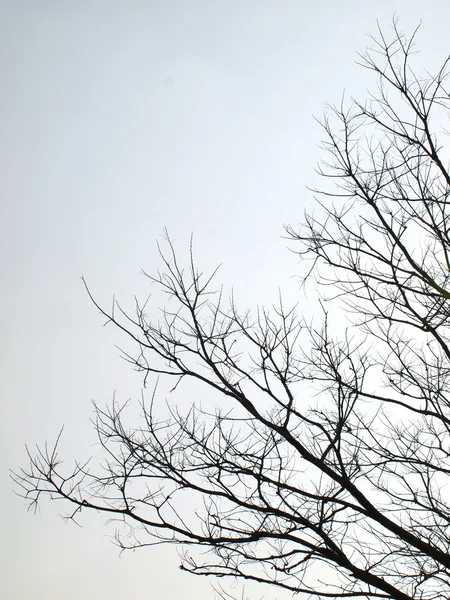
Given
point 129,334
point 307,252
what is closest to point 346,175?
point 307,252

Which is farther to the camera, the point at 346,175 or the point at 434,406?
the point at 346,175

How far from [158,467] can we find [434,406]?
91.1 inches

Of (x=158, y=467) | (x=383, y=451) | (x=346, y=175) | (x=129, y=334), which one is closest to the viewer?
(x=158, y=467)

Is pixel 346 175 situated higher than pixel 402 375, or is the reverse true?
pixel 346 175

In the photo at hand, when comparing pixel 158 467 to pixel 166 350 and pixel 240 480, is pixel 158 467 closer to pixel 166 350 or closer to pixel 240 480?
pixel 240 480

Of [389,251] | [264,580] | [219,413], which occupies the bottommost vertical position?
[264,580]

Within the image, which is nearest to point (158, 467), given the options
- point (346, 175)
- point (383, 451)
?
point (383, 451)

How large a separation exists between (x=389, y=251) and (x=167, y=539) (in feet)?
9.54

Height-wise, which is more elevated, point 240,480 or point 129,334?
point 129,334

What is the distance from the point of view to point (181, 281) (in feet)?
14.0

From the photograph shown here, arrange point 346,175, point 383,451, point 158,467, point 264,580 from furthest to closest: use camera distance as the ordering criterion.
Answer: point 346,175, point 383,451, point 158,467, point 264,580

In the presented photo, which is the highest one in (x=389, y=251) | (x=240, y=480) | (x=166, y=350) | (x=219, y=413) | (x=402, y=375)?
(x=389, y=251)

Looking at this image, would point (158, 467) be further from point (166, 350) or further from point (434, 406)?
point (434, 406)

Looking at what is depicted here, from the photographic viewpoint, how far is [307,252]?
5.02 m
